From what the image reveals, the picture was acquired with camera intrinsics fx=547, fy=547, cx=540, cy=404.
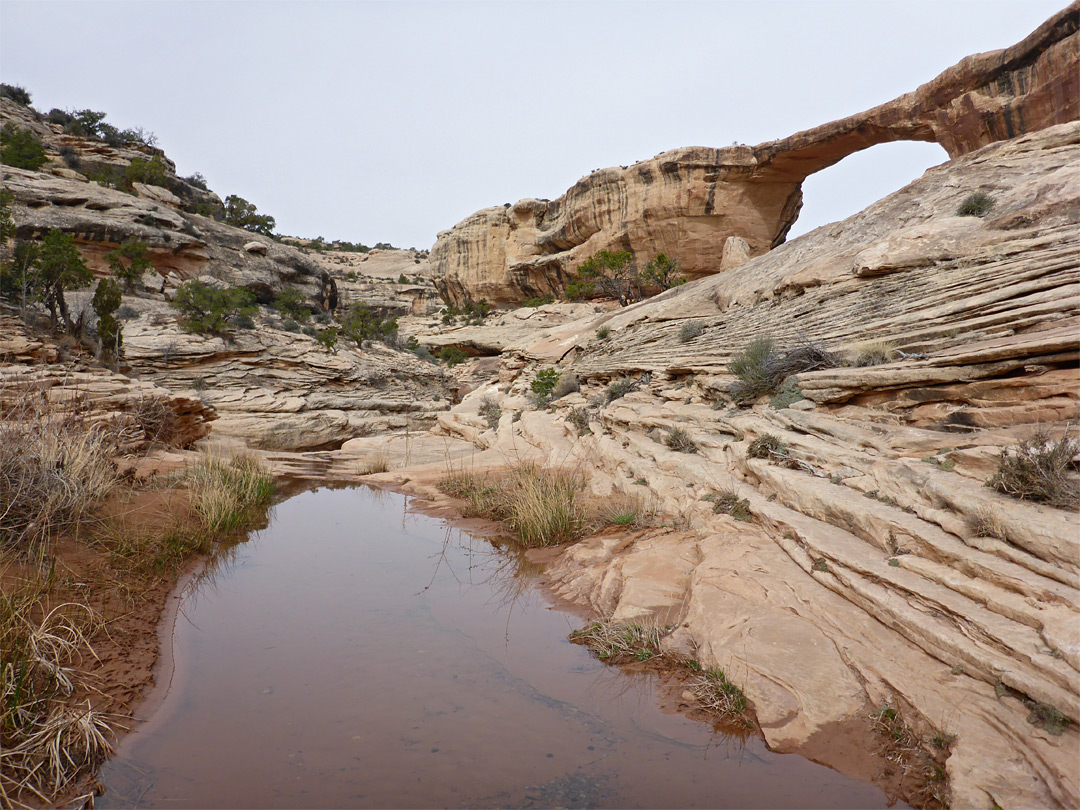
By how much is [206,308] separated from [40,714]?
80.2 feet

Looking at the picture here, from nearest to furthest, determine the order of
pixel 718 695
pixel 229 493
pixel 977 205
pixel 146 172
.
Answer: pixel 718 695 → pixel 229 493 → pixel 977 205 → pixel 146 172

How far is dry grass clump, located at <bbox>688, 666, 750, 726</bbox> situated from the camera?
313 centimetres

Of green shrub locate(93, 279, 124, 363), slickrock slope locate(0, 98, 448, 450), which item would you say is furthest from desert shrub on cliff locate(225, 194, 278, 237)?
green shrub locate(93, 279, 124, 363)

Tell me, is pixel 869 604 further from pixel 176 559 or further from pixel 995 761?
pixel 176 559

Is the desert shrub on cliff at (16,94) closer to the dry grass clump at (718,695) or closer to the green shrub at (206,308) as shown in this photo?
the green shrub at (206,308)

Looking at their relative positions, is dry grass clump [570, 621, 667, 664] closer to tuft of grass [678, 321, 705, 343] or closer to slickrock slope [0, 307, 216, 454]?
slickrock slope [0, 307, 216, 454]

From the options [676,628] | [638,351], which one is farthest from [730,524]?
[638,351]

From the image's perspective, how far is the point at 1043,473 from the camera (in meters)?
3.62

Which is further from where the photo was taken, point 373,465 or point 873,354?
point 373,465

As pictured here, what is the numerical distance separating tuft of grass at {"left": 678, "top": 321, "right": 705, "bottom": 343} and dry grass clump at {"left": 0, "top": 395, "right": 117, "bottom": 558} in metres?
11.4

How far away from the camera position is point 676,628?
402 centimetres

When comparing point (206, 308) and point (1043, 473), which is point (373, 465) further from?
point (206, 308)

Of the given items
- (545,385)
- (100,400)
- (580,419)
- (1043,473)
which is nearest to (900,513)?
(1043,473)

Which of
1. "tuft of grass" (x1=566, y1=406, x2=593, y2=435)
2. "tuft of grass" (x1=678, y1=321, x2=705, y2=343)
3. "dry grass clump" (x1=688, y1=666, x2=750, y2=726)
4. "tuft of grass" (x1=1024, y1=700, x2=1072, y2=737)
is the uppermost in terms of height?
"tuft of grass" (x1=678, y1=321, x2=705, y2=343)
